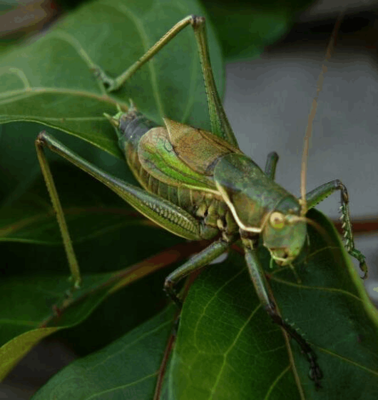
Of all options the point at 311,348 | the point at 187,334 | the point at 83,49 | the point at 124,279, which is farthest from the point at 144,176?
the point at 311,348

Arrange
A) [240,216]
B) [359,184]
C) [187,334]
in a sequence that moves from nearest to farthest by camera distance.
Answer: [187,334], [240,216], [359,184]

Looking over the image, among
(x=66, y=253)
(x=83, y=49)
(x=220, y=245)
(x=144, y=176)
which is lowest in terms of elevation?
(x=220, y=245)

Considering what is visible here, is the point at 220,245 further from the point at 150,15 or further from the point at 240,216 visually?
the point at 150,15

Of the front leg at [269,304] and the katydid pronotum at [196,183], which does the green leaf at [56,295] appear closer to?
the katydid pronotum at [196,183]

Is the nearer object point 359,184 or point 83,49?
point 83,49

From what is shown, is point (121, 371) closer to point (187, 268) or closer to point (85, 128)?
point (187, 268)

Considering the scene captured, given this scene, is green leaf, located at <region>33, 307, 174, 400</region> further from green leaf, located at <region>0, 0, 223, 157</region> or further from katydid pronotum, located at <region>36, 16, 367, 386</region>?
green leaf, located at <region>0, 0, 223, 157</region>

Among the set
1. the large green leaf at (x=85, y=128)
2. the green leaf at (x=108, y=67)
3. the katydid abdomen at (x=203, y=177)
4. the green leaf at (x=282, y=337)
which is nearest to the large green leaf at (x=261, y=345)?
the green leaf at (x=282, y=337)
